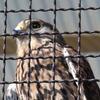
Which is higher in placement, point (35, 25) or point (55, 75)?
point (35, 25)

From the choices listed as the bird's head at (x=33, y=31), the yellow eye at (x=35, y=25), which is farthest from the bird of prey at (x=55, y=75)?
the yellow eye at (x=35, y=25)

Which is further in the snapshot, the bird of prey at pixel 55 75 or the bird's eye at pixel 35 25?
the bird's eye at pixel 35 25

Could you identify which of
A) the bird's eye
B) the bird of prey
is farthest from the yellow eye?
the bird of prey

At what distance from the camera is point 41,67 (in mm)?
3172

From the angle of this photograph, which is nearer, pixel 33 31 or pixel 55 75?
pixel 55 75

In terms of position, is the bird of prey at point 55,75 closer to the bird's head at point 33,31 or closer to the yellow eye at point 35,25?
the bird's head at point 33,31

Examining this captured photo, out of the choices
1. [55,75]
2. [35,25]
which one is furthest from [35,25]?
[55,75]

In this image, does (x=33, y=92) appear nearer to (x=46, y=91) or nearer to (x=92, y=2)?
(x=46, y=91)

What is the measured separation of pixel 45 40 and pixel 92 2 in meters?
0.41

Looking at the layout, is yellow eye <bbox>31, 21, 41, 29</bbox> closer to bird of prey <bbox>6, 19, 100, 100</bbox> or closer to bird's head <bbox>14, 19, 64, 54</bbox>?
bird's head <bbox>14, 19, 64, 54</bbox>

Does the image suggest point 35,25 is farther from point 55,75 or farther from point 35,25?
A: point 55,75

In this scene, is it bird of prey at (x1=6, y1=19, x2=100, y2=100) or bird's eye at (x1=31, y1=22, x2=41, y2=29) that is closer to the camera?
bird of prey at (x1=6, y1=19, x2=100, y2=100)

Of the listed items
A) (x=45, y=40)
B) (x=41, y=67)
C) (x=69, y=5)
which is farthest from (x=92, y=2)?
(x=41, y=67)

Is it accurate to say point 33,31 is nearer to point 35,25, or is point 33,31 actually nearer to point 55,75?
point 35,25
